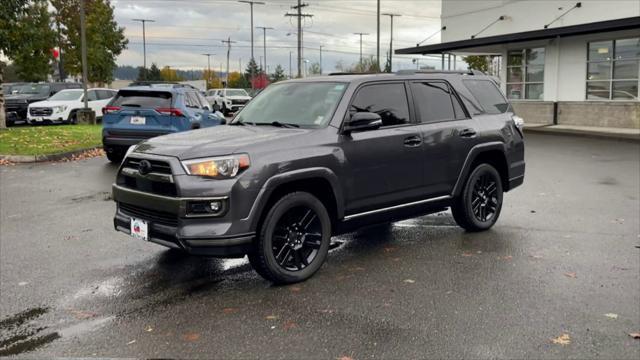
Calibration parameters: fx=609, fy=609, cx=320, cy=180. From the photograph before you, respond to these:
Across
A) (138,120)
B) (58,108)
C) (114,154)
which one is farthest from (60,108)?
(138,120)

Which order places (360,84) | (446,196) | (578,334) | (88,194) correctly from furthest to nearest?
(88,194) → (446,196) → (360,84) → (578,334)

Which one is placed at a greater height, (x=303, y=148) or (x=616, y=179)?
(x=303, y=148)

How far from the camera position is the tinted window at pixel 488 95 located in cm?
724

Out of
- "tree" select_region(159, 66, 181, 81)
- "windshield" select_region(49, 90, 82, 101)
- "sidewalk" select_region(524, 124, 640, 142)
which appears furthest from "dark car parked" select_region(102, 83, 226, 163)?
"tree" select_region(159, 66, 181, 81)

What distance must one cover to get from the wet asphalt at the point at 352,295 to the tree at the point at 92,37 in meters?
35.6

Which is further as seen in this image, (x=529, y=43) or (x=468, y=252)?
(x=529, y=43)

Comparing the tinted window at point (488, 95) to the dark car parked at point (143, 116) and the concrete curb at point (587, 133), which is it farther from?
the concrete curb at point (587, 133)

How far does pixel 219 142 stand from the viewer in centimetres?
509

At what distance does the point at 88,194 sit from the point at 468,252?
20.6 ft

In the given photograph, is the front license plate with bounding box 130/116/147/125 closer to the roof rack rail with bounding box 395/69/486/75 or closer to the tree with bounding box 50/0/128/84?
the roof rack rail with bounding box 395/69/486/75

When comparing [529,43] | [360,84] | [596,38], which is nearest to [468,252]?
[360,84]

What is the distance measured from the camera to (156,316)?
451cm

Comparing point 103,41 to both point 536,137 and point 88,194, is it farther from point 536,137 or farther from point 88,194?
point 88,194

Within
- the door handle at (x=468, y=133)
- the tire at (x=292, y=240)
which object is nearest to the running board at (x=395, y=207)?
the tire at (x=292, y=240)
